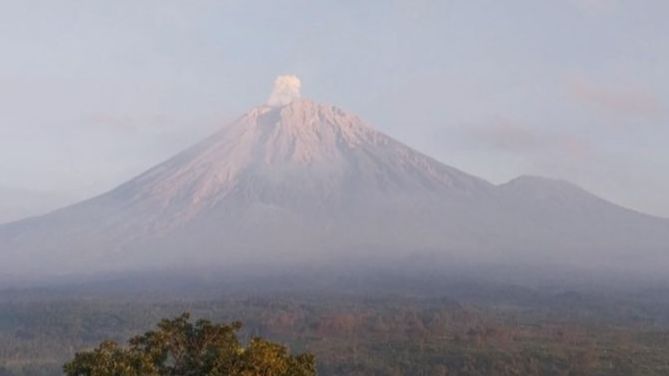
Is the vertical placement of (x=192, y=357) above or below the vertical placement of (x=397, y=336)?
above

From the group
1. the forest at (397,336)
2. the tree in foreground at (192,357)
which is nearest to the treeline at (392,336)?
the forest at (397,336)

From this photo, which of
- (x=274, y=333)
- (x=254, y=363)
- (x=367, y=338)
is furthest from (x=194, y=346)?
(x=274, y=333)

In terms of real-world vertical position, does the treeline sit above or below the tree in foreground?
below

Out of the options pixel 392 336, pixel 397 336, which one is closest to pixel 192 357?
pixel 392 336

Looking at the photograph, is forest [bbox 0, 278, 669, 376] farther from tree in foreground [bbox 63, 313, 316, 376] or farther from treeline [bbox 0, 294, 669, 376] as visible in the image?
tree in foreground [bbox 63, 313, 316, 376]

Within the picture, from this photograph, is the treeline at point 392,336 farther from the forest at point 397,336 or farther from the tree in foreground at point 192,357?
the tree in foreground at point 192,357

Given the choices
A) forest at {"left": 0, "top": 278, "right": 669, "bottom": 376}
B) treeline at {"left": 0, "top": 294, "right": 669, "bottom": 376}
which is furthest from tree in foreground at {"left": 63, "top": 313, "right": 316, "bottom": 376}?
forest at {"left": 0, "top": 278, "right": 669, "bottom": 376}

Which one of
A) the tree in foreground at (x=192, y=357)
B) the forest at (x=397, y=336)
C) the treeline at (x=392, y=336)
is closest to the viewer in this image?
the tree in foreground at (x=192, y=357)

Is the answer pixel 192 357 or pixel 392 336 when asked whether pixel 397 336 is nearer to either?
pixel 392 336
